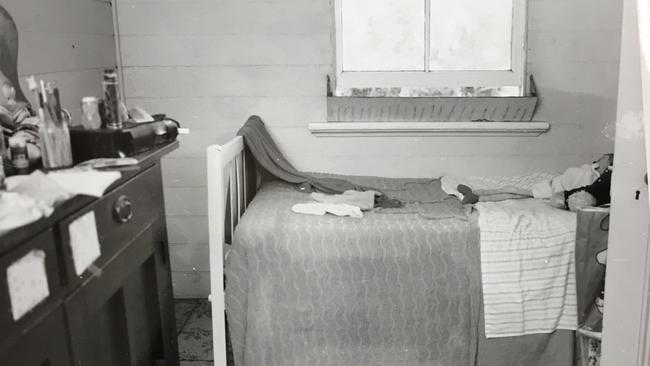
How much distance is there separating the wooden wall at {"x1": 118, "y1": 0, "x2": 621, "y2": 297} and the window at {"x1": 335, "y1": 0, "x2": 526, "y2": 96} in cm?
10

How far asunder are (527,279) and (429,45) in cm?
126

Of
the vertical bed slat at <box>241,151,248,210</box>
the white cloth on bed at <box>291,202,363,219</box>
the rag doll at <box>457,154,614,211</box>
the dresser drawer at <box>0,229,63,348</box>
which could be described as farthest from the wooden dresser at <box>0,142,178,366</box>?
the rag doll at <box>457,154,614,211</box>

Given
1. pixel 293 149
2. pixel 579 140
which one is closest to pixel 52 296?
pixel 293 149

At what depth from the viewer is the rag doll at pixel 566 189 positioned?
7.20 ft

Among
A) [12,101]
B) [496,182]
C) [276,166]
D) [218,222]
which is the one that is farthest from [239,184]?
[496,182]

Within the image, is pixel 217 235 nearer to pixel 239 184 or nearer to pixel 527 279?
pixel 239 184

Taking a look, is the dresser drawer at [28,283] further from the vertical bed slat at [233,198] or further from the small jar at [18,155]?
the vertical bed slat at [233,198]

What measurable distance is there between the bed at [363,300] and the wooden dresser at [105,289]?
496 millimetres

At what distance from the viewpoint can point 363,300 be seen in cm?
207

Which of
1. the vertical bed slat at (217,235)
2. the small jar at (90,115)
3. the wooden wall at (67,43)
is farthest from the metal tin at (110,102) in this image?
the wooden wall at (67,43)

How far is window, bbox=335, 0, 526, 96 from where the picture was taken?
9.14 ft

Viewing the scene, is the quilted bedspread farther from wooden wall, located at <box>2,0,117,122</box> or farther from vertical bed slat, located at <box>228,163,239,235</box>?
wooden wall, located at <box>2,0,117,122</box>

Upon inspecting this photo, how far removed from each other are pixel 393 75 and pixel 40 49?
4.96 feet

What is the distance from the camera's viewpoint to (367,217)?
7.25ft
